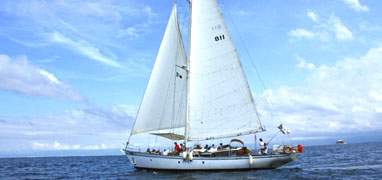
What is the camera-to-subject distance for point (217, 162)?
43219 millimetres

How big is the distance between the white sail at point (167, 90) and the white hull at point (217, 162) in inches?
137

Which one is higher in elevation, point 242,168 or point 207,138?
point 207,138

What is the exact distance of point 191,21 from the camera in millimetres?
44031

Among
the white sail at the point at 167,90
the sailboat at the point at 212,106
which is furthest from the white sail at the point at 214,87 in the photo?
the white sail at the point at 167,90

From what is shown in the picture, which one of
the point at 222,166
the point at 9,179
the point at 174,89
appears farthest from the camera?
the point at 9,179

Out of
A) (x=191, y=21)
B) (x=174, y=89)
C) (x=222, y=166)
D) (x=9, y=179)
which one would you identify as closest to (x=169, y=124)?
(x=174, y=89)

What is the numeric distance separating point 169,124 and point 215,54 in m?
8.51

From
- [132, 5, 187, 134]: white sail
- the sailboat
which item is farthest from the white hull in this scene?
[132, 5, 187, 134]: white sail

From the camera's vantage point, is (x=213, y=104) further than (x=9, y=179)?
No

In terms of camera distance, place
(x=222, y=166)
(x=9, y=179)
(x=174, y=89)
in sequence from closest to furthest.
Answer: (x=222, y=166), (x=174, y=89), (x=9, y=179)

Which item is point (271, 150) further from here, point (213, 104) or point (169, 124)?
point (169, 124)

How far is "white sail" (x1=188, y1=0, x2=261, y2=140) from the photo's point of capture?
4422 cm

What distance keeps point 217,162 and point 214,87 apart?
7287 millimetres

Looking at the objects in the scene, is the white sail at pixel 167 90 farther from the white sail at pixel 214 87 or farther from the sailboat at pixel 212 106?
the white sail at pixel 214 87
